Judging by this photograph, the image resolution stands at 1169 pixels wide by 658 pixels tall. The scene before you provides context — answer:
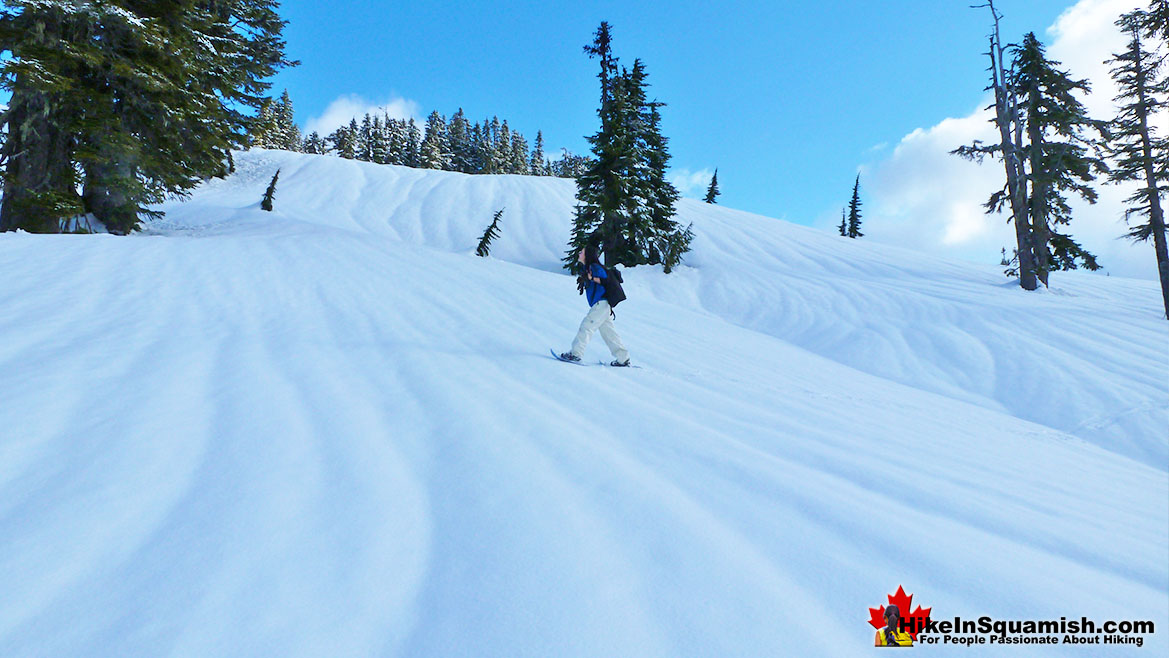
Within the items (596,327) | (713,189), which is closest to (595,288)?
(596,327)

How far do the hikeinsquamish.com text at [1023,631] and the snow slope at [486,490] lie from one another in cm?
4

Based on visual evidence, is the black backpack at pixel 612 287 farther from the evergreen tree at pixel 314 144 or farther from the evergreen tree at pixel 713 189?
the evergreen tree at pixel 314 144

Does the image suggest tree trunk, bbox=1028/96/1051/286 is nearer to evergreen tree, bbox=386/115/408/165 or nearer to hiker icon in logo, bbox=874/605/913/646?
hiker icon in logo, bbox=874/605/913/646

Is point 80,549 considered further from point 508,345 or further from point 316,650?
point 508,345

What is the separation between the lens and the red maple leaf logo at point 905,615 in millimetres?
1614

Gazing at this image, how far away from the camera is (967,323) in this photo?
421 inches

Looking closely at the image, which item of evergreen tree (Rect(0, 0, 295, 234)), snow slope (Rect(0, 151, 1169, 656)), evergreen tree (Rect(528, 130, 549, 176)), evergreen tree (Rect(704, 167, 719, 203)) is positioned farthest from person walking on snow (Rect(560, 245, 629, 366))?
evergreen tree (Rect(528, 130, 549, 176))

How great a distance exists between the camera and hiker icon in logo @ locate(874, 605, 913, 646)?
5.08 ft

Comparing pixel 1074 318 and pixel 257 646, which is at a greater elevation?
pixel 1074 318

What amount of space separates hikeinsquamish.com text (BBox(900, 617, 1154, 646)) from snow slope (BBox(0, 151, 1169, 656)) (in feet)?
0.13

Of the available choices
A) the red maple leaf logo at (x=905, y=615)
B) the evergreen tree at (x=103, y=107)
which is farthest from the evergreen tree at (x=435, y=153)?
the red maple leaf logo at (x=905, y=615)

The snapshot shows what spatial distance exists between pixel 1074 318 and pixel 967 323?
7.67ft

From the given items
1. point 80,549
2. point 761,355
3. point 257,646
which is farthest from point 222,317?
point 761,355

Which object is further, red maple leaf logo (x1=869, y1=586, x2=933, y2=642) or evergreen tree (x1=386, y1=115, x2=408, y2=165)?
evergreen tree (x1=386, y1=115, x2=408, y2=165)
